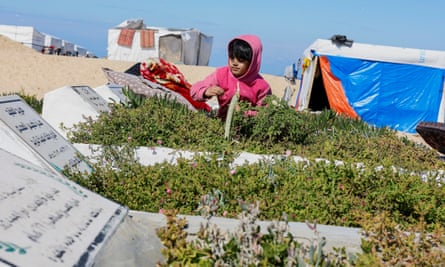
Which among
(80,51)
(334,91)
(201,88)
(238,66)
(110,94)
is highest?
(238,66)

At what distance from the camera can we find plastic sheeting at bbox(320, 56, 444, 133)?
44.2 feet

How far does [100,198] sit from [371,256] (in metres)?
1.20

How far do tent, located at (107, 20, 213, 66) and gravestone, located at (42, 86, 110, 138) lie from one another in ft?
58.7

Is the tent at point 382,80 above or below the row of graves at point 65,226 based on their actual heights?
below

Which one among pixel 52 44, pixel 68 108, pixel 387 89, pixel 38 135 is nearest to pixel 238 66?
pixel 68 108

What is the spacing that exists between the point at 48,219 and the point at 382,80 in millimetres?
12538

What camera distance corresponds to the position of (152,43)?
23609 millimetres

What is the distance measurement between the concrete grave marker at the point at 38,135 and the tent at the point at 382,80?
10542mm

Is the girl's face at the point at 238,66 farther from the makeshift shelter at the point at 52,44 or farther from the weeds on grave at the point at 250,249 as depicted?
the makeshift shelter at the point at 52,44

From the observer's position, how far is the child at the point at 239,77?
5.47 m

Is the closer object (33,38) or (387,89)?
(387,89)

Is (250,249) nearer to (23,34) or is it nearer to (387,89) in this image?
(387,89)

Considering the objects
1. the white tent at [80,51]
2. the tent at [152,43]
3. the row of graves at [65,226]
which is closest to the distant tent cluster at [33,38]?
the white tent at [80,51]

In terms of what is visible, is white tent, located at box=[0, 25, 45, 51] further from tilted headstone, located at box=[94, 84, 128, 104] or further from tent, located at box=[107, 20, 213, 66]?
tilted headstone, located at box=[94, 84, 128, 104]
